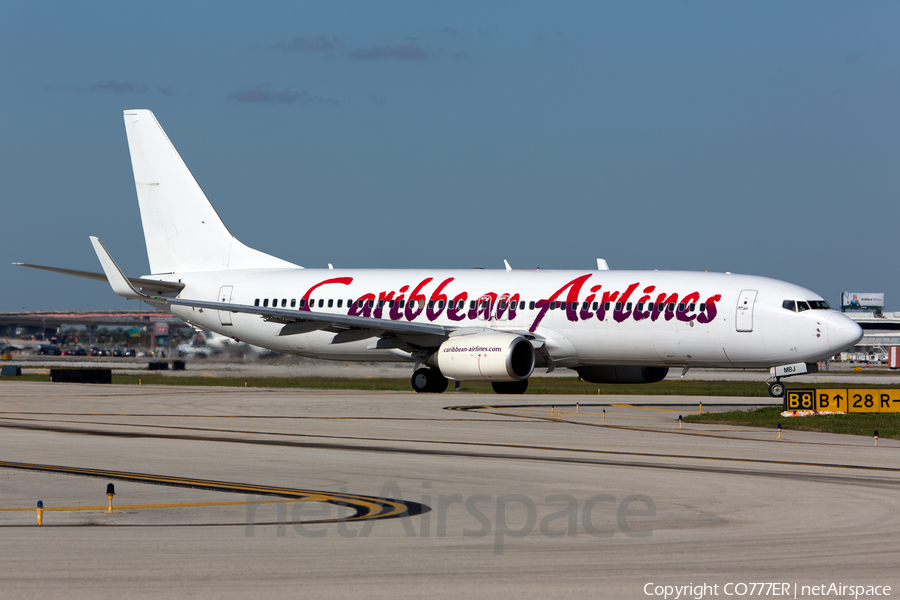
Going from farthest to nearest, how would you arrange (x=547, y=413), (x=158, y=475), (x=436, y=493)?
(x=547, y=413)
(x=158, y=475)
(x=436, y=493)

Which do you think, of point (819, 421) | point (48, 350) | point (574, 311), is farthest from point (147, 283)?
point (48, 350)

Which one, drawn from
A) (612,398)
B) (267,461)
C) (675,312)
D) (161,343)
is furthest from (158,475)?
(161,343)

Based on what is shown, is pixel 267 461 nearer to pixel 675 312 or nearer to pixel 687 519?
pixel 687 519

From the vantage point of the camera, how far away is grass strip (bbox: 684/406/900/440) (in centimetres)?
2614

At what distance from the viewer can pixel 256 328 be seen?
144ft

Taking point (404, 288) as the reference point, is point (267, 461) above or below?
below

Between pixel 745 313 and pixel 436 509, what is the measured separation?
74.3 ft

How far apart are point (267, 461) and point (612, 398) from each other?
930 inches

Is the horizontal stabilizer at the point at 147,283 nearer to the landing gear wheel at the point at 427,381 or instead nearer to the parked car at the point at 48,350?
the landing gear wheel at the point at 427,381

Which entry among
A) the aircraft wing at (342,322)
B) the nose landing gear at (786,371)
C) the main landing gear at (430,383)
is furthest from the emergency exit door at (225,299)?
the nose landing gear at (786,371)

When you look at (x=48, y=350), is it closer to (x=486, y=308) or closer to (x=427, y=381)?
(x=427, y=381)

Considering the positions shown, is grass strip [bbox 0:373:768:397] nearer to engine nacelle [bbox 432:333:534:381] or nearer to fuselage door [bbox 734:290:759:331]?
engine nacelle [bbox 432:333:534:381]

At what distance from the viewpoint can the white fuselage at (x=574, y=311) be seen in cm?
3422

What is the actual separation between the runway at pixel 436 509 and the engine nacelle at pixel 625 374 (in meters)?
11.5
